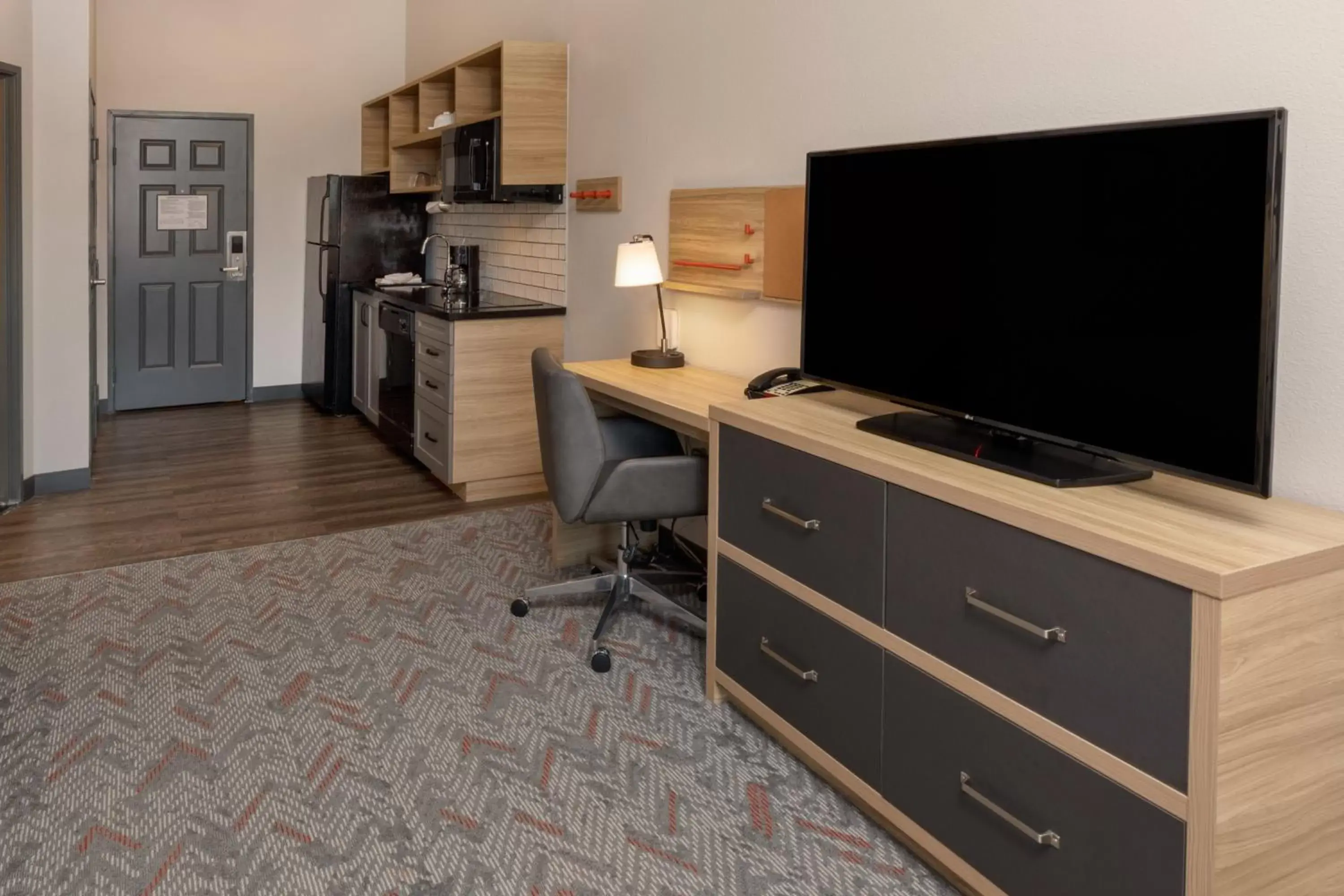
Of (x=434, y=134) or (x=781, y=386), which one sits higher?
(x=434, y=134)

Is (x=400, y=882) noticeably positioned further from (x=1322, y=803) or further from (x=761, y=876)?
(x=1322, y=803)

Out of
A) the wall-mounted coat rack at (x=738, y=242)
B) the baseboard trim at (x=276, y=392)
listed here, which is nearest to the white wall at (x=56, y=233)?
the baseboard trim at (x=276, y=392)

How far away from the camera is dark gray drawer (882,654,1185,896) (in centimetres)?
175

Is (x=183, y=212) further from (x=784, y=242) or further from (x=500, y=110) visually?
(x=784, y=242)

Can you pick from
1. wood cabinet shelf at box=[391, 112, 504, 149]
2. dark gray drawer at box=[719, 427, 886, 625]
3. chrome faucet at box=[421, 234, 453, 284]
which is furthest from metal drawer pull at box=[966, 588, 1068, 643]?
chrome faucet at box=[421, 234, 453, 284]

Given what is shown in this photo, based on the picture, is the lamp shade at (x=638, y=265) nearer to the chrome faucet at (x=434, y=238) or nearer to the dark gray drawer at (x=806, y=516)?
the dark gray drawer at (x=806, y=516)

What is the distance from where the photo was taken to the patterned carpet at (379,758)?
2260 millimetres

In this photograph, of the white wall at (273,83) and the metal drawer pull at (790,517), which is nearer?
the metal drawer pull at (790,517)

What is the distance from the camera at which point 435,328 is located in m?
5.25

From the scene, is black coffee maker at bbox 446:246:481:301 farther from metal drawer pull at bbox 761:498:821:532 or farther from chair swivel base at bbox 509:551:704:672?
metal drawer pull at bbox 761:498:821:532

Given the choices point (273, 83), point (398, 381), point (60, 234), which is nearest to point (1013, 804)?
point (398, 381)

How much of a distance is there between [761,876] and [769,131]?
237 cm

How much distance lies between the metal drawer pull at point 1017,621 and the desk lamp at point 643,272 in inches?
85.0

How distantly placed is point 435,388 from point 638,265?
5.73ft
